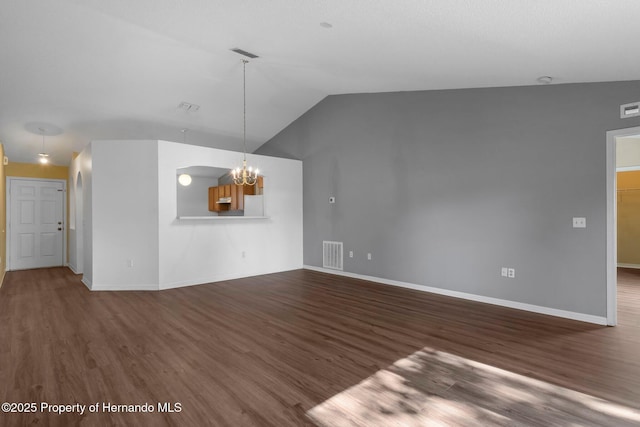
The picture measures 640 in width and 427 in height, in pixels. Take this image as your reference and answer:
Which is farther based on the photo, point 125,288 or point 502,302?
point 125,288

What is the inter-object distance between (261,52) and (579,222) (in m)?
4.50

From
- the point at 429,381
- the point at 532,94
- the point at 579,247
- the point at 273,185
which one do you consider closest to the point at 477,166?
the point at 532,94

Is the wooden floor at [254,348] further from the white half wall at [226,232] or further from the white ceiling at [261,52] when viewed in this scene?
the white ceiling at [261,52]

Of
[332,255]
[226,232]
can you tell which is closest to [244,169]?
[226,232]

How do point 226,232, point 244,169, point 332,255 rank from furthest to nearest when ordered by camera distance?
1. point 332,255
2. point 226,232
3. point 244,169

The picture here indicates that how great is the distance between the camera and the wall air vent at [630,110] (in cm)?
338

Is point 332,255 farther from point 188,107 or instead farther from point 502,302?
point 188,107

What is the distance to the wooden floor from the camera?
7.12 ft

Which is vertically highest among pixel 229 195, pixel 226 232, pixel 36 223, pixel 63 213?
pixel 229 195

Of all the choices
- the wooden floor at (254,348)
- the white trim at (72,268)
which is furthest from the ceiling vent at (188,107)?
the white trim at (72,268)

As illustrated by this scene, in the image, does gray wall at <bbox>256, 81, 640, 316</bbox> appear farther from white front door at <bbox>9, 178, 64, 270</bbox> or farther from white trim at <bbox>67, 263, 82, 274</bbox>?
white front door at <bbox>9, 178, 64, 270</bbox>

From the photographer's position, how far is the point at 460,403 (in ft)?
6.91

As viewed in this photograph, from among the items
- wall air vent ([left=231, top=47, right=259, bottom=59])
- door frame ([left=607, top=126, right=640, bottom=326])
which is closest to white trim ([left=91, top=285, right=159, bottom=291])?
wall air vent ([left=231, top=47, right=259, bottom=59])

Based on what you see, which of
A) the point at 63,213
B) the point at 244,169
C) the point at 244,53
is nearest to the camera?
the point at 244,53
